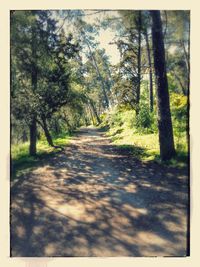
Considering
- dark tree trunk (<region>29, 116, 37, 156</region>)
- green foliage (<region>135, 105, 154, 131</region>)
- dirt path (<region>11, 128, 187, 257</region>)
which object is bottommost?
dirt path (<region>11, 128, 187, 257</region>)

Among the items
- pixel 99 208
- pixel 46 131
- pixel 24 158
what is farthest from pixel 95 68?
pixel 99 208

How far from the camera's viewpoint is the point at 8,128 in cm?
662

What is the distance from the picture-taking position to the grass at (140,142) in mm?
6668

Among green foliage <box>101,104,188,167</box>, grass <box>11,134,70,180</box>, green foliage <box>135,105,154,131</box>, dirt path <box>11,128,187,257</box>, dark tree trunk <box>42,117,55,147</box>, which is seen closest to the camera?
dirt path <box>11,128,187,257</box>

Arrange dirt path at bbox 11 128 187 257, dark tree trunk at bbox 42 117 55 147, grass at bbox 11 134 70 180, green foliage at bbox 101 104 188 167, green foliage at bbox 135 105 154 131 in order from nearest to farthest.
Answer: dirt path at bbox 11 128 187 257
grass at bbox 11 134 70 180
green foliage at bbox 101 104 188 167
dark tree trunk at bbox 42 117 55 147
green foliage at bbox 135 105 154 131

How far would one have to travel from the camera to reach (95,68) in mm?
7129

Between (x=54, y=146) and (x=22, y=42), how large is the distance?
2154mm

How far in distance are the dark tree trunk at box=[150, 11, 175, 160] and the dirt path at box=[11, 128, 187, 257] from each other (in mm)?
447

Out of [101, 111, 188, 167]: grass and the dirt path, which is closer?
the dirt path

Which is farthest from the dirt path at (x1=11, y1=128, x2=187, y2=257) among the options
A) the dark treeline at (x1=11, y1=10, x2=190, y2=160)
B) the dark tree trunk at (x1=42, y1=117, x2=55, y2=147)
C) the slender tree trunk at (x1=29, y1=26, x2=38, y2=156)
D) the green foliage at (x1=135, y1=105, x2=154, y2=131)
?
the green foliage at (x1=135, y1=105, x2=154, y2=131)

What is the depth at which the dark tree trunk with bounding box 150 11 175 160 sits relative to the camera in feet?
22.1

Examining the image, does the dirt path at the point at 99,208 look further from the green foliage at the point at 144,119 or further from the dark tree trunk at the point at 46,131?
the green foliage at the point at 144,119

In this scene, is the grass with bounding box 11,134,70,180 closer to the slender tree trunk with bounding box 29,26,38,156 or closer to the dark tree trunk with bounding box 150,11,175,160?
the slender tree trunk with bounding box 29,26,38,156

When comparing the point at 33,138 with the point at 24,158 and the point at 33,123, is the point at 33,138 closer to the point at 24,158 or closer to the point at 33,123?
the point at 33,123
